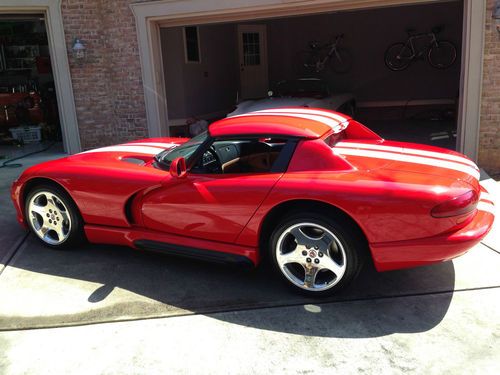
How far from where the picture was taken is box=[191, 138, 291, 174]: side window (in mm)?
3568

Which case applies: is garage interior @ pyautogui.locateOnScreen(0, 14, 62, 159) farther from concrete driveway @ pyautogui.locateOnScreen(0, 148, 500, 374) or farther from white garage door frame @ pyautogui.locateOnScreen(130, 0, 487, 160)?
concrete driveway @ pyautogui.locateOnScreen(0, 148, 500, 374)

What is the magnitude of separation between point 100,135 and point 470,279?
708cm

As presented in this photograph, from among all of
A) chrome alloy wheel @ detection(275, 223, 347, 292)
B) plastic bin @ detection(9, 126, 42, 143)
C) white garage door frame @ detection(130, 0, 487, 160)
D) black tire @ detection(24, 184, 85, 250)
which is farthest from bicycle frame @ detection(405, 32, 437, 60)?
black tire @ detection(24, 184, 85, 250)

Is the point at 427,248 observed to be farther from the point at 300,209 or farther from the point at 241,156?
the point at 241,156

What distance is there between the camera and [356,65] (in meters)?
13.6

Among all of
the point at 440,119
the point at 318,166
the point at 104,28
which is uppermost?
the point at 104,28

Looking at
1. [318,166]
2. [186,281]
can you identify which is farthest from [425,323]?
[186,281]

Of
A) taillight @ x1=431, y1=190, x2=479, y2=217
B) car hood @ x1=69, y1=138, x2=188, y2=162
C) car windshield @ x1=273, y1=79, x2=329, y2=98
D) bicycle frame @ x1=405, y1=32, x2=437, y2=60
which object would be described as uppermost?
bicycle frame @ x1=405, y1=32, x2=437, y2=60

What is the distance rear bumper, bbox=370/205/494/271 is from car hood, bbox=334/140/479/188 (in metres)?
0.40

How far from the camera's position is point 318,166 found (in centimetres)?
333

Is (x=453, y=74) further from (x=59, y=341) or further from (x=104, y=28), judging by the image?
(x=59, y=341)

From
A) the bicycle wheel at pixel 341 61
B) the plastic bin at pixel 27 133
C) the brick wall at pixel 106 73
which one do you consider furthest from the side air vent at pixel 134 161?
the bicycle wheel at pixel 341 61

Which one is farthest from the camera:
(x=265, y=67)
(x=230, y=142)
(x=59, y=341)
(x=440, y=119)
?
(x=265, y=67)

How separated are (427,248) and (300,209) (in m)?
0.88
